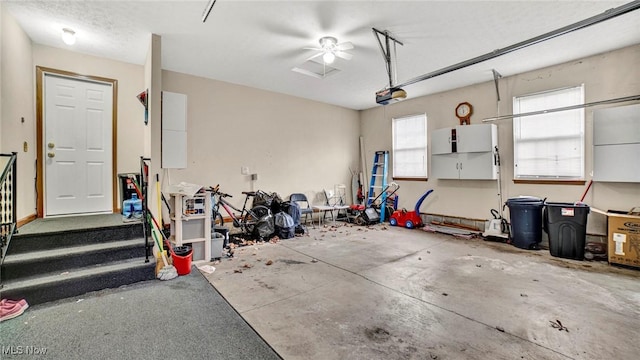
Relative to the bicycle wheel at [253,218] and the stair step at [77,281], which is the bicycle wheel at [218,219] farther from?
the stair step at [77,281]

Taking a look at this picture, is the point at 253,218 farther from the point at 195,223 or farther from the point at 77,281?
the point at 77,281

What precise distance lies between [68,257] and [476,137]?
6373 mm

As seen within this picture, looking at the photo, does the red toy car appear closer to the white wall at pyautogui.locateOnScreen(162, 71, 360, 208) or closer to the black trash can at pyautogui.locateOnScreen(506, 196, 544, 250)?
the black trash can at pyautogui.locateOnScreen(506, 196, 544, 250)

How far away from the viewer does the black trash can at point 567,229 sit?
3924 millimetres

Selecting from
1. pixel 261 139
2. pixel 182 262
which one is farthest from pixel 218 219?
pixel 182 262

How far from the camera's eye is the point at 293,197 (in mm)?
6391

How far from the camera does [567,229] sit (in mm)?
4023

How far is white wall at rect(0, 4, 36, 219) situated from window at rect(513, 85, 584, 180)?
290 inches

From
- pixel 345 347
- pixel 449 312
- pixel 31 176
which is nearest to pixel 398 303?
pixel 449 312

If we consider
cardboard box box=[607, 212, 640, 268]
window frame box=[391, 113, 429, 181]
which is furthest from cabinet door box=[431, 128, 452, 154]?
cardboard box box=[607, 212, 640, 268]

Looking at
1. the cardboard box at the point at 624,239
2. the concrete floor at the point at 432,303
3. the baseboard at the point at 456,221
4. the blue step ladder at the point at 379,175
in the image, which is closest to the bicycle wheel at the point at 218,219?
the concrete floor at the point at 432,303

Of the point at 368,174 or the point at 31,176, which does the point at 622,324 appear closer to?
the point at 368,174

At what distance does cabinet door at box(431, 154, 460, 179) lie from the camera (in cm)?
565

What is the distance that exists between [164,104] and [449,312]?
13.9ft
